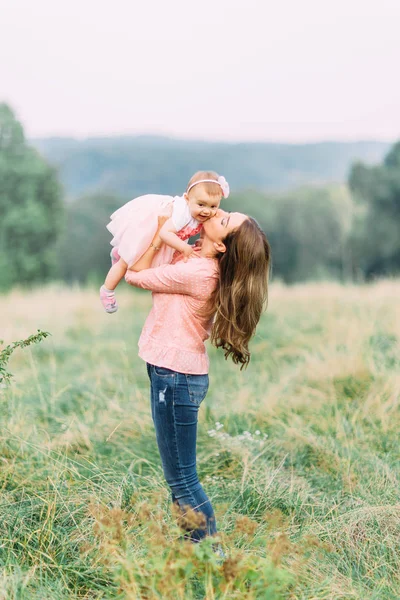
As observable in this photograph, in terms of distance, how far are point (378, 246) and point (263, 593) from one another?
73.8 feet

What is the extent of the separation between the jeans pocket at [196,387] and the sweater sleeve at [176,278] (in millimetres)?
341

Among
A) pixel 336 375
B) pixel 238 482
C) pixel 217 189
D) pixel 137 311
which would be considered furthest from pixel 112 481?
pixel 137 311

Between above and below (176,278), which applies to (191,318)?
below

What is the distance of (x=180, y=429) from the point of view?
2.66m

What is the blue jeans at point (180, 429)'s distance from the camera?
265 cm

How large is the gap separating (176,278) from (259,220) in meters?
24.8

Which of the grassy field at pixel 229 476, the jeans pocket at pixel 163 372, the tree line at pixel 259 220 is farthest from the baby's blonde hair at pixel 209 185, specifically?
the tree line at pixel 259 220

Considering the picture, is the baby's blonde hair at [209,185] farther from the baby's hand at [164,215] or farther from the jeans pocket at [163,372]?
the jeans pocket at [163,372]

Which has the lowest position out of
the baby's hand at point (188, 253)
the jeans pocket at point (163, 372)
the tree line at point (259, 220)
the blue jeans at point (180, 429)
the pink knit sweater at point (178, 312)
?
the tree line at point (259, 220)

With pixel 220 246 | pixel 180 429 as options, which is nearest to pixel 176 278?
pixel 220 246

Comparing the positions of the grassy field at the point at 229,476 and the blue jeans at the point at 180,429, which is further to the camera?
the blue jeans at the point at 180,429

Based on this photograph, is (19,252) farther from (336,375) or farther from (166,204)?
(166,204)

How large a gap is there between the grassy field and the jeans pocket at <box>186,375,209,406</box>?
48 centimetres

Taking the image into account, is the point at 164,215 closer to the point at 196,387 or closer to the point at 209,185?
the point at 209,185
